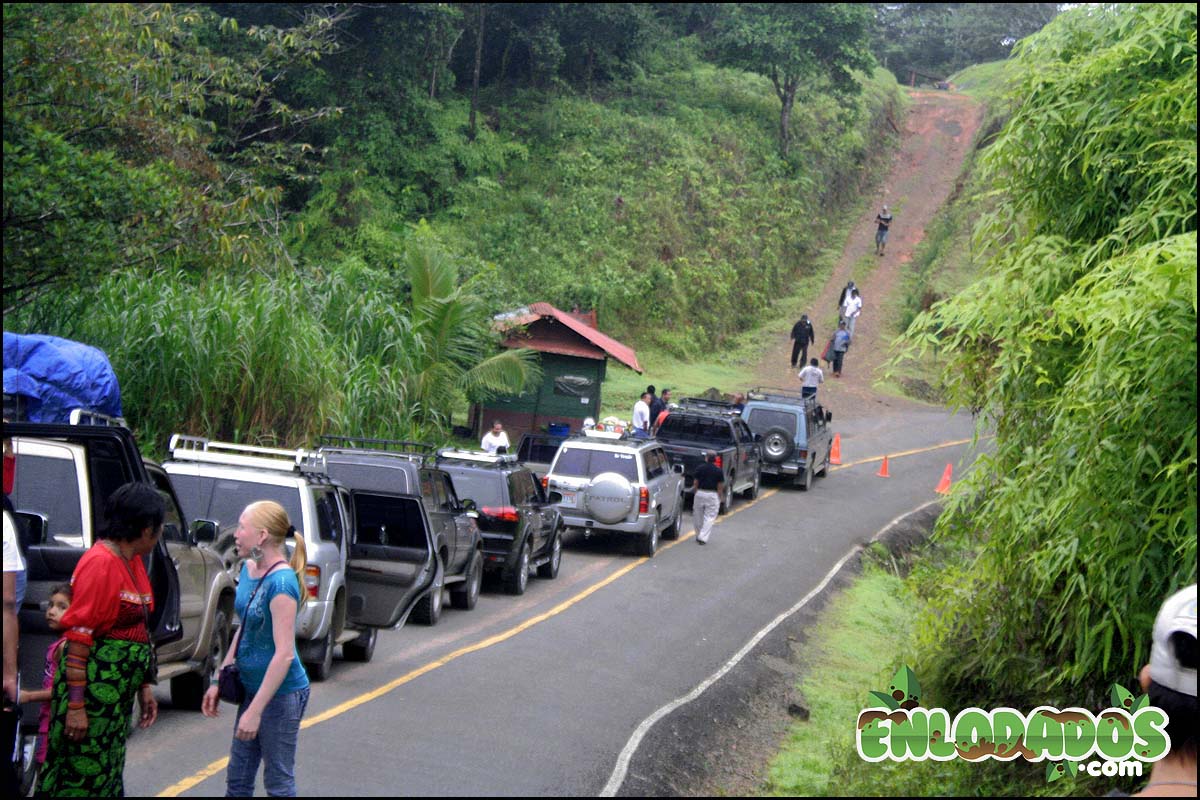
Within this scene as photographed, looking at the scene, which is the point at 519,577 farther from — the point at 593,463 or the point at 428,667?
the point at 428,667

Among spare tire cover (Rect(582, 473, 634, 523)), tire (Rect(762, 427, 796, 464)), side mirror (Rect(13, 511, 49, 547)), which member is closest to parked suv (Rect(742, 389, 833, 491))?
tire (Rect(762, 427, 796, 464))

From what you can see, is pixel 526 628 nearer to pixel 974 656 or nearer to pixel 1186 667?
pixel 974 656

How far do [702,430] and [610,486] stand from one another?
580cm

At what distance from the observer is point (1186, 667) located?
3.54 metres

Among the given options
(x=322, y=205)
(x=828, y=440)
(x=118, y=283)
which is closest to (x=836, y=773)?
(x=118, y=283)

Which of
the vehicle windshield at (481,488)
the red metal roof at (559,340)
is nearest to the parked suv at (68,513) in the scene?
the vehicle windshield at (481,488)

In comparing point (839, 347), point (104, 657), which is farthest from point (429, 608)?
point (839, 347)

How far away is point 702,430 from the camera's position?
23547 millimetres

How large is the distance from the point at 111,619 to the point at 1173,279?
230 inches

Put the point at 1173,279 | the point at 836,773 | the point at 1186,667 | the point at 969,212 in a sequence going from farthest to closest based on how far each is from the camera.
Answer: the point at 969,212
the point at 836,773
the point at 1173,279
the point at 1186,667

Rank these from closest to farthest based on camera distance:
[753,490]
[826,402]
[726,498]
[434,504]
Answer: [434,504], [726,498], [753,490], [826,402]

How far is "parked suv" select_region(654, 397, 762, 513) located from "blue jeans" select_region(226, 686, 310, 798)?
1655 centimetres

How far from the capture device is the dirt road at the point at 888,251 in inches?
1540

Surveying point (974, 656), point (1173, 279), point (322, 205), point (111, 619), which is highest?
point (322, 205)
